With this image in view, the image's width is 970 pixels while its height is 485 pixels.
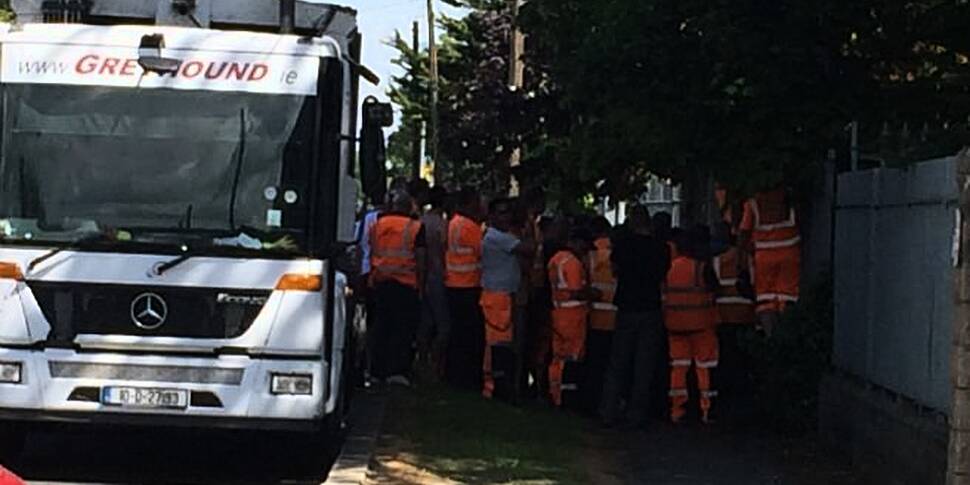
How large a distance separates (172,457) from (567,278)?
4464 millimetres

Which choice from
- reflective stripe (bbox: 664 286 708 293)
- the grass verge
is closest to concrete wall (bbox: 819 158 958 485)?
reflective stripe (bbox: 664 286 708 293)

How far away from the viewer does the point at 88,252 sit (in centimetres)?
1127

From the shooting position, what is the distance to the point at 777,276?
15.7 meters

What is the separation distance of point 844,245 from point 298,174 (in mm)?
5062

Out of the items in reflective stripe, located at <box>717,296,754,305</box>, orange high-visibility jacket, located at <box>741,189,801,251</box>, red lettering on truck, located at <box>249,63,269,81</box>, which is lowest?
reflective stripe, located at <box>717,296,754,305</box>

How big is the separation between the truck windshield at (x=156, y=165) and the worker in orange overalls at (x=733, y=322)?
5755mm

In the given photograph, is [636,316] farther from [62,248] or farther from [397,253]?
[62,248]

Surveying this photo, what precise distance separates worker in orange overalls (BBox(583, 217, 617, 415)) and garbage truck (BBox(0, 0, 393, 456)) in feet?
16.9

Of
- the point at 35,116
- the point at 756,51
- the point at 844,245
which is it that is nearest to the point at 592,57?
the point at 756,51

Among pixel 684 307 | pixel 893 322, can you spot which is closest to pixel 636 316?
pixel 684 307

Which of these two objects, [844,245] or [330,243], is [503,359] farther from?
[330,243]

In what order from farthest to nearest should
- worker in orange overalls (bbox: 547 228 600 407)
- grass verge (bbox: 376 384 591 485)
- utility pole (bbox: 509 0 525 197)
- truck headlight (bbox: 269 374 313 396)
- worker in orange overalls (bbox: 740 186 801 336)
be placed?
utility pole (bbox: 509 0 525 197) → worker in orange overalls (bbox: 547 228 600 407) → worker in orange overalls (bbox: 740 186 801 336) → grass verge (bbox: 376 384 591 485) → truck headlight (bbox: 269 374 313 396)

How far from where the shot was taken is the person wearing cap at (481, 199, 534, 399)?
16594 mm

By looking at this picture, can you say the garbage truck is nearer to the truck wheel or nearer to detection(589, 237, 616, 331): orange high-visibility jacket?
the truck wheel
